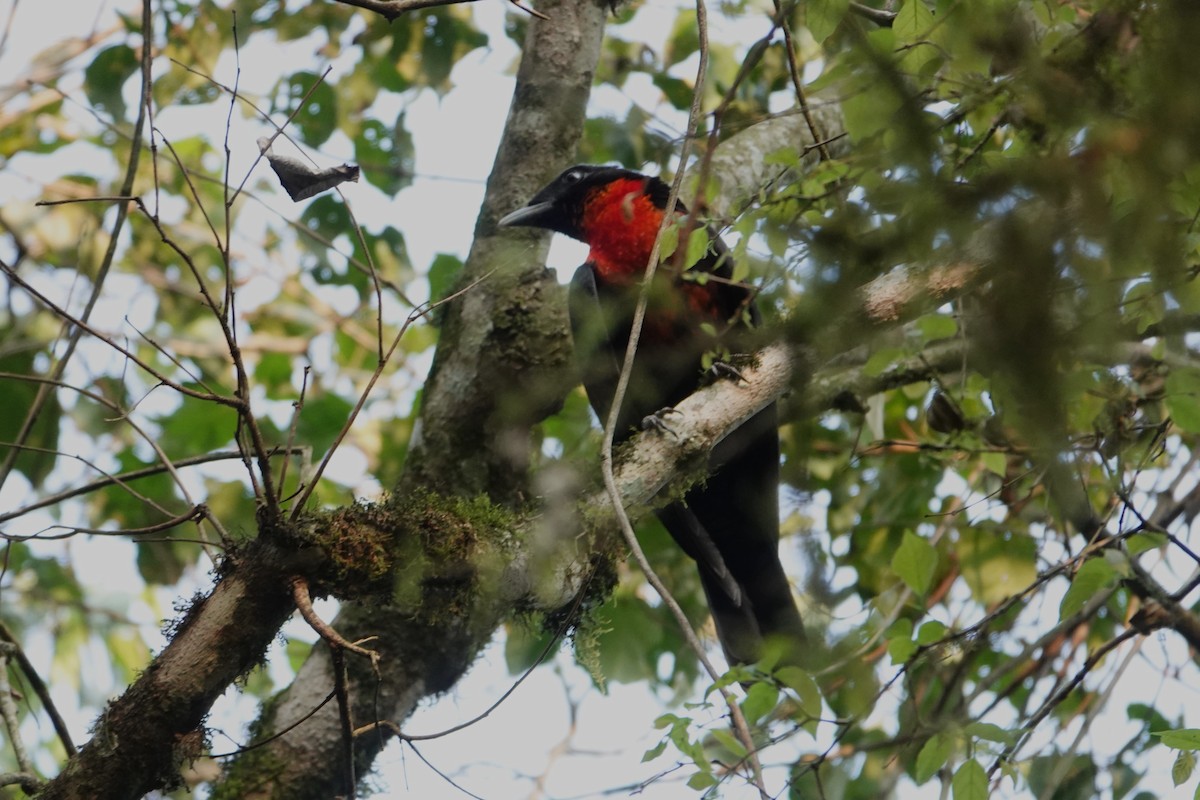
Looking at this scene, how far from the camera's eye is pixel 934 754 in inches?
94.5

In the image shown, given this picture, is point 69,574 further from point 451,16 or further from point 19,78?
point 451,16

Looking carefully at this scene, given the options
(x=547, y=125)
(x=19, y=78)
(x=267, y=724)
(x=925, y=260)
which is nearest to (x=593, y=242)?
(x=547, y=125)

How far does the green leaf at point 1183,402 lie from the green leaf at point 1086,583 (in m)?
0.37

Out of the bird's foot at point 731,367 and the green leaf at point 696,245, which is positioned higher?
the bird's foot at point 731,367

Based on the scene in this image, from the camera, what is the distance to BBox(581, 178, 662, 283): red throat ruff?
391 centimetres

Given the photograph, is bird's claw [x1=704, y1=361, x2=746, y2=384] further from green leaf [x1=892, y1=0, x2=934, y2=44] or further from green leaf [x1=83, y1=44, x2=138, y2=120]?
green leaf [x1=83, y1=44, x2=138, y2=120]

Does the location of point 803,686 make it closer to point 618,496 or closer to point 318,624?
point 618,496

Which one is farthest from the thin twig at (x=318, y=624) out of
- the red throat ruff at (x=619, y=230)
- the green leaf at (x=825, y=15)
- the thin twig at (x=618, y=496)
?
the red throat ruff at (x=619, y=230)

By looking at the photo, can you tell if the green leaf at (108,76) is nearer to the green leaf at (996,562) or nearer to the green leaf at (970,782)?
the green leaf at (996,562)

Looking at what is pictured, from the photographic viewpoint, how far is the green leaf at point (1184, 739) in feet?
6.65

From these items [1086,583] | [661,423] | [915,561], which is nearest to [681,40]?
[661,423]

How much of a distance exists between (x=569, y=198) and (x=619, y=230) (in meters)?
0.21

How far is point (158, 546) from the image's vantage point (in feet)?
15.3

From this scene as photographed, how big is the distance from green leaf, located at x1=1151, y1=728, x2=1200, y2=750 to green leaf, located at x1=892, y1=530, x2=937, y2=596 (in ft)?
2.30
